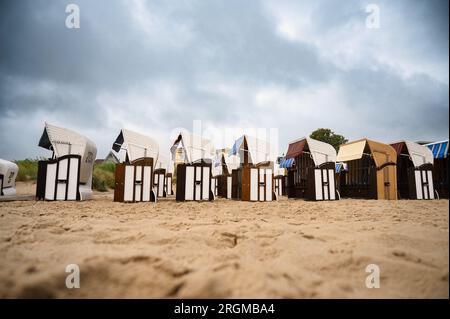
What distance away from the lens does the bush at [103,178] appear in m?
13.6

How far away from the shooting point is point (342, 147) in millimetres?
8852

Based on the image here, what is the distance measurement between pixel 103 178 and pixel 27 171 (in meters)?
3.84

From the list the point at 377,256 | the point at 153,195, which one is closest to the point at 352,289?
the point at 377,256

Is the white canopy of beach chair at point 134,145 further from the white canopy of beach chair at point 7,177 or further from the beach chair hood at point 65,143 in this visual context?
the white canopy of beach chair at point 7,177

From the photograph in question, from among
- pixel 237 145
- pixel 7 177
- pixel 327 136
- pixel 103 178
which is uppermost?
pixel 327 136

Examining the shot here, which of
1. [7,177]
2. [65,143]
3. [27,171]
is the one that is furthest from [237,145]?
[27,171]

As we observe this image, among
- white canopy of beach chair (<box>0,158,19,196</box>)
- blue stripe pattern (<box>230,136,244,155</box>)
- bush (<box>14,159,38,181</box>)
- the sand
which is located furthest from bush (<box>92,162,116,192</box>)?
the sand

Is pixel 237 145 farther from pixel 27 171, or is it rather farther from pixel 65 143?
pixel 27 171

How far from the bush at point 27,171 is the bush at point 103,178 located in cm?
305

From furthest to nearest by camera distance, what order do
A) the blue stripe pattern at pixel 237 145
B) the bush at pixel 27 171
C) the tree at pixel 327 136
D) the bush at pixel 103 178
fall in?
the tree at pixel 327 136 < the bush at pixel 103 178 < the bush at pixel 27 171 < the blue stripe pattern at pixel 237 145

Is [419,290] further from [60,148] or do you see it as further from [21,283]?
[60,148]

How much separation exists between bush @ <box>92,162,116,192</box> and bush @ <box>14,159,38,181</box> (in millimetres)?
3047


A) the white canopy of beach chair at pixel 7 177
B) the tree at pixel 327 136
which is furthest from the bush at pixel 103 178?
the tree at pixel 327 136

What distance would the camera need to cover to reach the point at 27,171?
13.2m
